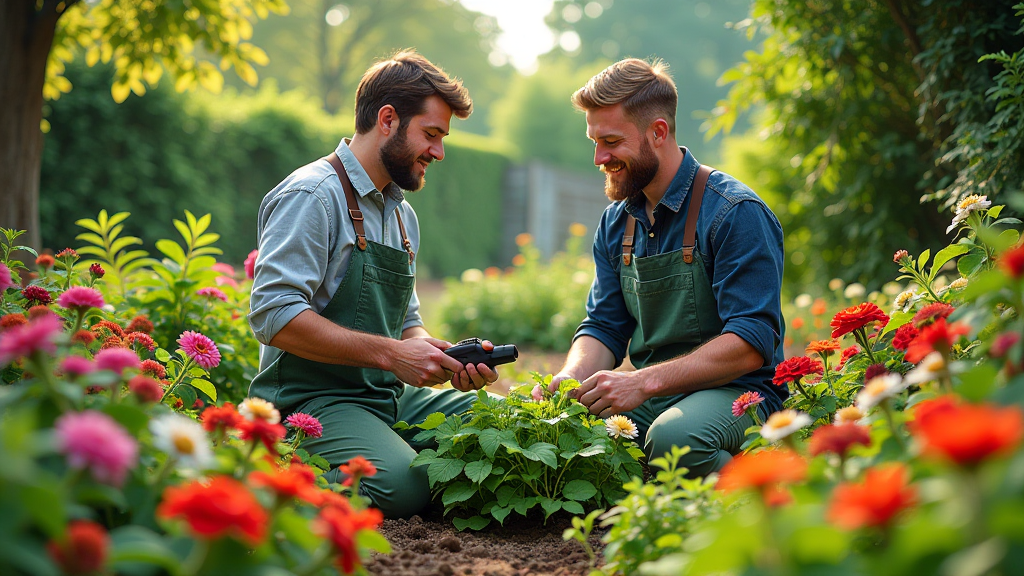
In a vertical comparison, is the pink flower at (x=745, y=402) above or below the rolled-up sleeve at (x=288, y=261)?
below

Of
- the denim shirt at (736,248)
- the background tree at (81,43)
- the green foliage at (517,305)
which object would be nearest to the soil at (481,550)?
the denim shirt at (736,248)

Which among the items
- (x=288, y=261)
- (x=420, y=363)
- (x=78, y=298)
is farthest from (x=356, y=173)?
(x=78, y=298)

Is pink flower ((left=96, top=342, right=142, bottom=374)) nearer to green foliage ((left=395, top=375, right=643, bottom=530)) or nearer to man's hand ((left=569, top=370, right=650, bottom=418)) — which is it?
green foliage ((left=395, top=375, right=643, bottom=530))

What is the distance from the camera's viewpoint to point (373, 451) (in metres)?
2.33

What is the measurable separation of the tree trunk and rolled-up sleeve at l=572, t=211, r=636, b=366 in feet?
9.15

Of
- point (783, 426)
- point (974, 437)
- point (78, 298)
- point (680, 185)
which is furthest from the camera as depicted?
point (680, 185)

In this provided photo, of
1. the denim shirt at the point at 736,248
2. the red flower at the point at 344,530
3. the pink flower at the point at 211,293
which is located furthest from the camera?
the pink flower at the point at 211,293

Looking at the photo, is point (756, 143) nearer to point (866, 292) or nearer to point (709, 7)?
point (866, 292)

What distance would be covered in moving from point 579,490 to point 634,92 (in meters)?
1.43

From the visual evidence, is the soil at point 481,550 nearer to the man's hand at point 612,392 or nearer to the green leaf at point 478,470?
the green leaf at point 478,470

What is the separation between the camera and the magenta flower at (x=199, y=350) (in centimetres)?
197

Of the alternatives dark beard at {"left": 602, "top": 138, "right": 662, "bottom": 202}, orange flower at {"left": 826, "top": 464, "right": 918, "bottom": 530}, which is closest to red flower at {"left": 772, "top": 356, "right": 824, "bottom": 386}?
dark beard at {"left": 602, "top": 138, "right": 662, "bottom": 202}

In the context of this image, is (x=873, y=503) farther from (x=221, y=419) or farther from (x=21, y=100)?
(x=21, y=100)

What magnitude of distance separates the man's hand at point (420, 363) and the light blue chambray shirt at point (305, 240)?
0.32 metres
